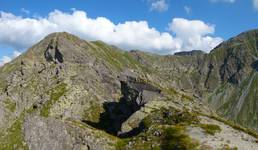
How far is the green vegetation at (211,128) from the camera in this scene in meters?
127

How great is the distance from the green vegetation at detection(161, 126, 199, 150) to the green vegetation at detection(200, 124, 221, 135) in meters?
6.64

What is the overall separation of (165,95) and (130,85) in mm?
16847

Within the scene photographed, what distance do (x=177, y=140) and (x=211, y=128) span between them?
45.0ft

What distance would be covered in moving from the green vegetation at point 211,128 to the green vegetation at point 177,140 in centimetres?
664

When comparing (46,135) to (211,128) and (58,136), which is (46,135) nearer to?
(58,136)

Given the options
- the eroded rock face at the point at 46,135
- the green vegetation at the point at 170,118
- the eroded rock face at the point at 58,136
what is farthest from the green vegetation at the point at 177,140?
the eroded rock face at the point at 46,135

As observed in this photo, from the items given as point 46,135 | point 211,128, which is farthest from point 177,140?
point 46,135

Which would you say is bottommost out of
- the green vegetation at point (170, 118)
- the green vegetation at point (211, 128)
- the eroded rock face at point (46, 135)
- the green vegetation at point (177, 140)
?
the eroded rock face at point (46, 135)

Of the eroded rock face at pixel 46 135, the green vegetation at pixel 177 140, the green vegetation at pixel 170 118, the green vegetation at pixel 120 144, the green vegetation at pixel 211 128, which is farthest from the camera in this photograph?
the eroded rock face at pixel 46 135

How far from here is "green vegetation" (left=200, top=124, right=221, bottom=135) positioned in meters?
127

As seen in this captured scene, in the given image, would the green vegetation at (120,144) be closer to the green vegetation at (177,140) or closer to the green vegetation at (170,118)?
the green vegetation at (170,118)

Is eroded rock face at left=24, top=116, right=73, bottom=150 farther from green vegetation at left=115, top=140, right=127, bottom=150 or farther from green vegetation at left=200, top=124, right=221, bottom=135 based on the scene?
green vegetation at left=200, top=124, right=221, bottom=135

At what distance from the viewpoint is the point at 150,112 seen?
16075cm

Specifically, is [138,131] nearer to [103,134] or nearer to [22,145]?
[103,134]
